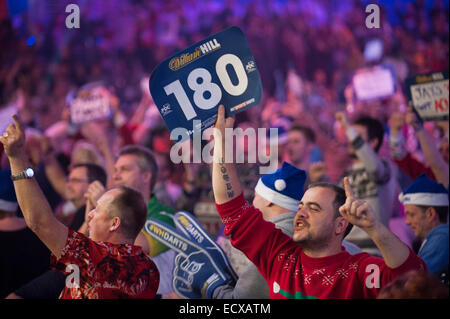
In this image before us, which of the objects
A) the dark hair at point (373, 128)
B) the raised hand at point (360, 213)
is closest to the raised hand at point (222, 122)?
the raised hand at point (360, 213)

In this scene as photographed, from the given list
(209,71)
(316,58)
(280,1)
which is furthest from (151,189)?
(280,1)

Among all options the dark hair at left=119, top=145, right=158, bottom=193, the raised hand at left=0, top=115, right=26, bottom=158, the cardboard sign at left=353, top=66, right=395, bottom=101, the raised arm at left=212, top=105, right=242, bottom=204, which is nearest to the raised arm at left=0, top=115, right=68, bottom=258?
the raised hand at left=0, top=115, right=26, bottom=158

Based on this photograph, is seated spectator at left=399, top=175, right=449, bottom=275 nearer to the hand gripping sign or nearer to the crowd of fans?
the crowd of fans

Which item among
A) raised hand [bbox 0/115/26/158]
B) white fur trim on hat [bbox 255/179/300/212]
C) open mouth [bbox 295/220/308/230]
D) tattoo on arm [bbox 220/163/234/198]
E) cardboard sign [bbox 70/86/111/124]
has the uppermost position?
cardboard sign [bbox 70/86/111/124]

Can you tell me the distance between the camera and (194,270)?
2.95m

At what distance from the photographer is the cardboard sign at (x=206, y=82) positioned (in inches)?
107

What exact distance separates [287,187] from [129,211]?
3.01 feet

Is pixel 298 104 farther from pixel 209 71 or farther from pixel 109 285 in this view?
pixel 109 285

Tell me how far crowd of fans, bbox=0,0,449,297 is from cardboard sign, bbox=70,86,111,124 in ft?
0.38

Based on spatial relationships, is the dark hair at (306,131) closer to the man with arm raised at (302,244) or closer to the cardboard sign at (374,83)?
the cardboard sign at (374,83)

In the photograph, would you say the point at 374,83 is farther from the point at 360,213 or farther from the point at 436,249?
the point at 360,213

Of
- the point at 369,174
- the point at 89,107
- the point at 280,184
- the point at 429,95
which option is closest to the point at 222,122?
the point at 280,184

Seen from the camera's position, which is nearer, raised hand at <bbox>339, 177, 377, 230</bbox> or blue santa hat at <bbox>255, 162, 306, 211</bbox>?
raised hand at <bbox>339, 177, 377, 230</bbox>

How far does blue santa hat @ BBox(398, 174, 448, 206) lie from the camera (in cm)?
373
